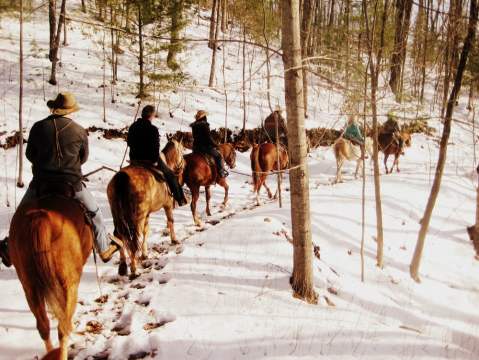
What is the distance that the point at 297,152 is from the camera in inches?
204

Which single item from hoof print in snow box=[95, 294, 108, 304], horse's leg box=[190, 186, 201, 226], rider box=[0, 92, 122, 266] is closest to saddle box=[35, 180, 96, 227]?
rider box=[0, 92, 122, 266]

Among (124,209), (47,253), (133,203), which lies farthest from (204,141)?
(47,253)

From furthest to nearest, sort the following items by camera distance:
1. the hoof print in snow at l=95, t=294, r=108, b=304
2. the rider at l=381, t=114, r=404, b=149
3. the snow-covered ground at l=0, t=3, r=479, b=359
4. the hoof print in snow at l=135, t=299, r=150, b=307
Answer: the rider at l=381, t=114, r=404, b=149, the hoof print in snow at l=95, t=294, r=108, b=304, the hoof print in snow at l=135, t=299, r=150, b=307, the snow-covered ground at l=0, t=3, r=479, b=359

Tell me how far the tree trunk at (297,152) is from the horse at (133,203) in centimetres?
267

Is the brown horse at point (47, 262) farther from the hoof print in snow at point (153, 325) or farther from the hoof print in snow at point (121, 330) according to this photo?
the hoof print in snow at point (153, 325)

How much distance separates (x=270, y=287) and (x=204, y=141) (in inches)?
192

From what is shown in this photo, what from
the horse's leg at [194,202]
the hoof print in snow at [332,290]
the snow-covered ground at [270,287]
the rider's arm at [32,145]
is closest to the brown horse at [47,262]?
the snow-covered ground at [270,287]

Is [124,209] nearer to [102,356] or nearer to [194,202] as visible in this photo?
[102,356]

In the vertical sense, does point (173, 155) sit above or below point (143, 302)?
above

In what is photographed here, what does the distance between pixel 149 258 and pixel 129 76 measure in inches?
670

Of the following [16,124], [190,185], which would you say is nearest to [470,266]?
[190,185]

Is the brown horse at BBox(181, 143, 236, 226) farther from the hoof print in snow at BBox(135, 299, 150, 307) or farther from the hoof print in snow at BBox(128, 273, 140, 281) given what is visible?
the hoof print in snow at BBox(135, 299, 150, 307)

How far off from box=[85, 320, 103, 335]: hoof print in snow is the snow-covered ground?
0.08ft

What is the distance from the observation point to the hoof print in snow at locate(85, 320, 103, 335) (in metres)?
4.62
